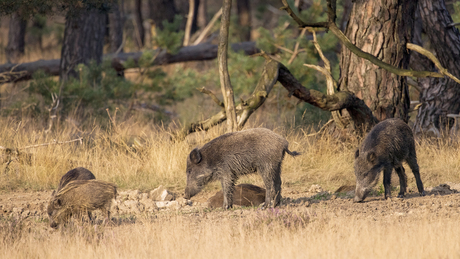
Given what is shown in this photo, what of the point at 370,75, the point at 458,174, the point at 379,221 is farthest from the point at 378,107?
the point at 379,221

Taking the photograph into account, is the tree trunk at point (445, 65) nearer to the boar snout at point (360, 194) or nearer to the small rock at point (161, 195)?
the boar snout at point (360, 194)

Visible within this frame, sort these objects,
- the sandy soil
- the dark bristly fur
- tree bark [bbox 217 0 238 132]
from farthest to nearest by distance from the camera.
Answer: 1. tree bark [bbox 217 0 238 132]
2. the dark bristly fur
3. the sandy soil

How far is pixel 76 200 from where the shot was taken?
522cm

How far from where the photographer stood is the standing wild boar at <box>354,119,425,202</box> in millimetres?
6312

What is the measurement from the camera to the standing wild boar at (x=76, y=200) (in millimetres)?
5215

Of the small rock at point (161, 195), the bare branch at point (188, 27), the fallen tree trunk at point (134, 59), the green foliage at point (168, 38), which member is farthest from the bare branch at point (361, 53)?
the bare branch at point (188, 27)

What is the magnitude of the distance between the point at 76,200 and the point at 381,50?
6.16 meters

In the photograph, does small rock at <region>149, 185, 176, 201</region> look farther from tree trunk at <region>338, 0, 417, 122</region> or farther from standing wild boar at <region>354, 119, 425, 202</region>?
tree trunk at <region>338, 0, 417, 122</region>

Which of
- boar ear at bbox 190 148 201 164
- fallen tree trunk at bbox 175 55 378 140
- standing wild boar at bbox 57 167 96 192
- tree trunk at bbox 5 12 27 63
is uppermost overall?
tree trunk at bbox 5 12 27 63

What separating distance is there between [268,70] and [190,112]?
639 centimetres

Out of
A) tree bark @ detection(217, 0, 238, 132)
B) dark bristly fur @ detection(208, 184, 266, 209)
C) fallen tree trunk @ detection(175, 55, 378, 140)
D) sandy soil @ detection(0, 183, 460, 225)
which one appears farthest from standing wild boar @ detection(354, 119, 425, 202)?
tree bark @ detection(217, 0, 238, 132)

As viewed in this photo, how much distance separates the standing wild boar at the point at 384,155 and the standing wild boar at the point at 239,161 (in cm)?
87

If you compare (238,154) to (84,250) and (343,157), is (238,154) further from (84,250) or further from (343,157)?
(343,157)

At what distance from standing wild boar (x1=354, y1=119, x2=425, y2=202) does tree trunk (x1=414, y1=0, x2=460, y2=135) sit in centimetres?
433
